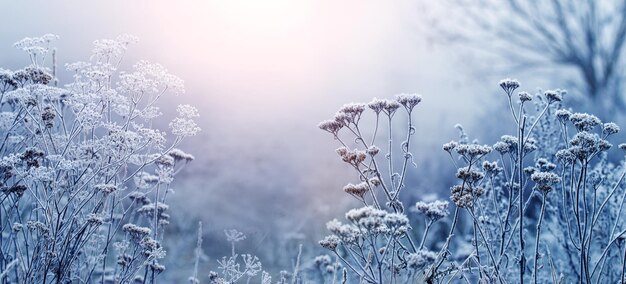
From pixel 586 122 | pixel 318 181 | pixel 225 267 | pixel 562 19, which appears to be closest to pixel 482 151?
pixel 586 122

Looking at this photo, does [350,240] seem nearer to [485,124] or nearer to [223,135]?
[223,135]

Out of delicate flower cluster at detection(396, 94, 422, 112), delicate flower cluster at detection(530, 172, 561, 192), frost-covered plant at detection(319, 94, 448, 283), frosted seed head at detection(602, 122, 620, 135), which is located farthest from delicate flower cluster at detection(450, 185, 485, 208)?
frosted seed head at detection(602, 122, 620, 135)

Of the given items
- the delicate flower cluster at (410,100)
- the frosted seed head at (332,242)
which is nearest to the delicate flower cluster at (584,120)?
the delicate flower cluster at (410,100)

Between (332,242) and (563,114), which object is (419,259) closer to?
(332,242)

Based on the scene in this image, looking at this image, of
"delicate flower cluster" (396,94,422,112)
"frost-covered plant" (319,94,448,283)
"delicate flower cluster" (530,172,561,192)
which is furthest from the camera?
"delicate flower cluster" (396,94,422,112)

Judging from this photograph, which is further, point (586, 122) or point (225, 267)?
point (225, 267)

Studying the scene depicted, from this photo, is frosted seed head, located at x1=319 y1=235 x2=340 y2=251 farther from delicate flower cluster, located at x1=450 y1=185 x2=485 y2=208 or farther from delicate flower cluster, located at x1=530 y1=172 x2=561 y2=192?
delicate flower cluster, located at x1=530 y1=172 x2=561 y2=192

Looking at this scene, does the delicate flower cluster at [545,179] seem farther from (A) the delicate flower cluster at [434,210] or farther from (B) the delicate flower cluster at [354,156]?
(B) the delicate flower cluster at [354,156]

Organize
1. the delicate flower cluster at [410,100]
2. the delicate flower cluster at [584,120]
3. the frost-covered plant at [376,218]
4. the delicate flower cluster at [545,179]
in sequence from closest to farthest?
the frost-covered plant at [376,218] → the delicate flower cluster at [545,179] → the delicate flower cluster at [584,120] → the delicate flower cluster at [410,100]

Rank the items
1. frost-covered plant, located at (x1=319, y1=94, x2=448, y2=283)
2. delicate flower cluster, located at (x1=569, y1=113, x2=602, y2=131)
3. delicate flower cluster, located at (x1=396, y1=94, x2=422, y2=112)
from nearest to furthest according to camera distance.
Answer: frost-covered plant, located at (x1=319, y1=94, x2=448, y2=283) → delicate flower cluster, located at (x1=569, y1=113, x2=602, y2=131) → delicate flower cluster, located at (x1=396, y1=94, x2=422, y2=112)

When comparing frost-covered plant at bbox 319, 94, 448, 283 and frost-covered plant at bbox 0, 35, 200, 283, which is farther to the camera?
frost-covered plant at bbox 0, 35, 200, 283

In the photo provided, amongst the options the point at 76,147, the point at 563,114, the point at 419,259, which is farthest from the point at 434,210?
the point at 76,147
